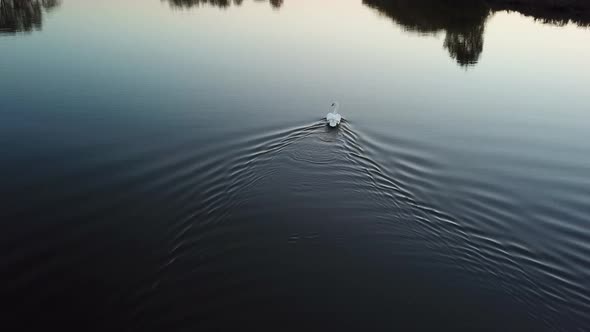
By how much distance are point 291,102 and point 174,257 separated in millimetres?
11395

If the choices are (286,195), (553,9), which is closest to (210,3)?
(553,9)

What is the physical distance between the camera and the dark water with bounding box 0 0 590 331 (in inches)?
335

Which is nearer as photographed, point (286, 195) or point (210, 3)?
point (286, 195)

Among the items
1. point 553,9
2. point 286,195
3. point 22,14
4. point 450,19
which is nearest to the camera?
point 286,195

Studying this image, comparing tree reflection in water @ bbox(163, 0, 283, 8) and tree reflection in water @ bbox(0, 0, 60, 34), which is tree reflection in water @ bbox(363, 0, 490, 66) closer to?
tree reflection in water @ bbox(163, 0, 283, 8)

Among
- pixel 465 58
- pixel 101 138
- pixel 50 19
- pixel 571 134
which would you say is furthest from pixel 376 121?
pixel 50 19

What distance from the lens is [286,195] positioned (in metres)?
12.1

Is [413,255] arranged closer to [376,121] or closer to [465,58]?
[376,121]

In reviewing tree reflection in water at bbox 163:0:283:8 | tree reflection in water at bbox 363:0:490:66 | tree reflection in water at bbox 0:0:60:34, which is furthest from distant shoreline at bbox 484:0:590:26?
tree reflection in water at bbox 0:0:60:34

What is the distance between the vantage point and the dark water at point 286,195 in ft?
27.9

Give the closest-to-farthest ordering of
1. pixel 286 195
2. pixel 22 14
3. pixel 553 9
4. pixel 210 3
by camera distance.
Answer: pixel 286 195, pixel 22 14, pixel 553 9, pixel 210 3

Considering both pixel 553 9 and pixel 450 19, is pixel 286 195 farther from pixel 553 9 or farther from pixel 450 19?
pixel 553 9

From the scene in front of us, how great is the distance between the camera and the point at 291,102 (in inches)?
765

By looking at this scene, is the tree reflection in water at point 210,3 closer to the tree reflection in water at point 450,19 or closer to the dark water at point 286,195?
the tree reflection in water at point 450,19
